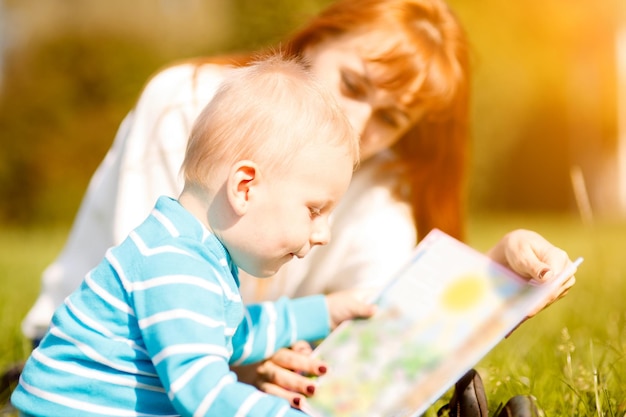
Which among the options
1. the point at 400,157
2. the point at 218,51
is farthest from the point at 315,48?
the point at 218,51

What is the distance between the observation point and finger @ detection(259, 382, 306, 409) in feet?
5.63

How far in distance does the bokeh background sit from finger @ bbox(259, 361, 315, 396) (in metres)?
8.89

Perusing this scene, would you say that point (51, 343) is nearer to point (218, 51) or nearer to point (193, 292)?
point (193, 292)

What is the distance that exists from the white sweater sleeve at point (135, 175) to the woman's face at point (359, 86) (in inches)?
13.4

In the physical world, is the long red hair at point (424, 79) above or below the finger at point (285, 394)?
above

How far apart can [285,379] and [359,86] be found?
997 mm

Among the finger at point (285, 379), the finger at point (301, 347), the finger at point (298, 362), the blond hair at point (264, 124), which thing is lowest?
the finger at point (285, 379)

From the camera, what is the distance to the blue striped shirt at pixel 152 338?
138 cm

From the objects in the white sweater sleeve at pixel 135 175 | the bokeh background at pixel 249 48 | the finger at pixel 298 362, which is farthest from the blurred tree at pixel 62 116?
the finger at pixel 298 362

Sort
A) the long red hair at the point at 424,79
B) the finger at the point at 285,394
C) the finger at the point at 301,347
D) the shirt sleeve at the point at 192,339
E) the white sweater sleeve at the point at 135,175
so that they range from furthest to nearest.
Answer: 1. the long red hair at the point at 424,79
2. the white sweater sleeve at the point at 135,175
3. the finger at the point at 301,347
4. the finger at the point at 285,394
5. the shirt sleeve at the point at 192,339

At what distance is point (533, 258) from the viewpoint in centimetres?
174

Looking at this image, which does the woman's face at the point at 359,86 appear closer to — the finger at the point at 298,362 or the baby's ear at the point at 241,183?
the finger at the point at 298,362

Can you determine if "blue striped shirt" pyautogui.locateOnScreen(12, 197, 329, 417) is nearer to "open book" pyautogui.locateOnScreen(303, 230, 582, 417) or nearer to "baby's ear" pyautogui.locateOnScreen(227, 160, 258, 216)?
"baby's ear" pyautogui.locateOnScreen(227, 160, 258, 216)

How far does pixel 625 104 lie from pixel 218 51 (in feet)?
24.3
